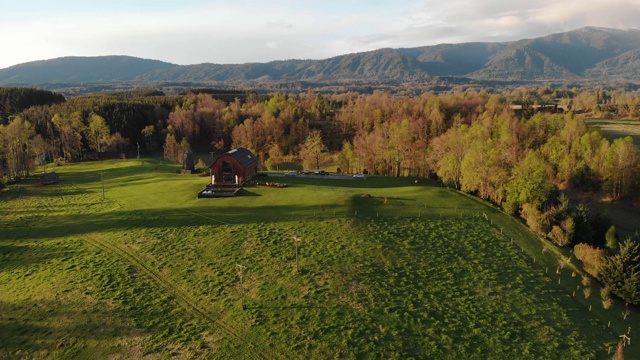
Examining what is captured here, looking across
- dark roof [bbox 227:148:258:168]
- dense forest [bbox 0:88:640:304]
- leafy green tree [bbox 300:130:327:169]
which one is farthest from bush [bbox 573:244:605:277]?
leafy green tree [bbox 300:130:327:169]

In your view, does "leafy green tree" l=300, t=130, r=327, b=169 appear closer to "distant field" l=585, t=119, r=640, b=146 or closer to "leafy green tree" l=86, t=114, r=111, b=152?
"distant field" l=585, t=119, r=640, b=146

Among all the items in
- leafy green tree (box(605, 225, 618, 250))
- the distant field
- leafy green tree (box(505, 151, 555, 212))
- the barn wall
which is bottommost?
leafy green tree (box(605, 225, 618, 250))

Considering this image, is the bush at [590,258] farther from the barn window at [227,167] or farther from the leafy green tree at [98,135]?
the leafy green tree at [98,135]

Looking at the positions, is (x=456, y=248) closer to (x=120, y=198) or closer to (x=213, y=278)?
(x=213, y=278)

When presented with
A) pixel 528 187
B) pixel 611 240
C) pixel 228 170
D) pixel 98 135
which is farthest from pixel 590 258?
pixel 98 135

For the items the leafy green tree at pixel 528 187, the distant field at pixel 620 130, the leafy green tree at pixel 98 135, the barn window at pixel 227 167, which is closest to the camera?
the leafy green tree at pixel 528 187

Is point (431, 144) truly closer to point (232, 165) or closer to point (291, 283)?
point (232, 165)

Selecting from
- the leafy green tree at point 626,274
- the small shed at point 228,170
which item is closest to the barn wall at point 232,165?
the small shed at point 228,170
